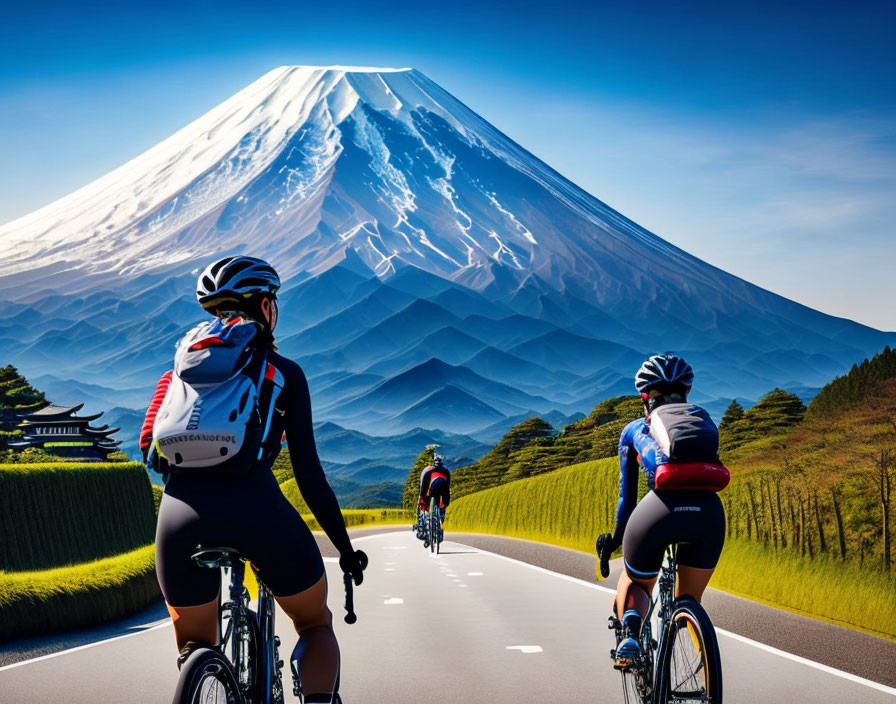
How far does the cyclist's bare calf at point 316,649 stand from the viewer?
14.4ft

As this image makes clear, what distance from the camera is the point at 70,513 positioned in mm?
15117

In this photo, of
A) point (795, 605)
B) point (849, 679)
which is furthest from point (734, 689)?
point (795, 605)

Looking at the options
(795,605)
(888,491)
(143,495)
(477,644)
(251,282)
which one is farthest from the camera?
(143,495)

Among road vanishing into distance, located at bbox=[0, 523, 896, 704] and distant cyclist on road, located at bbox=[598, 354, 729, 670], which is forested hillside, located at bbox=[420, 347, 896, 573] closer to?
road vanishing into distance, located at bbox=[0, 523, 896, 704]

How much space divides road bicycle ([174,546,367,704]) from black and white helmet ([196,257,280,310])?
917mm

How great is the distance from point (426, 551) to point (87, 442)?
96.3 m

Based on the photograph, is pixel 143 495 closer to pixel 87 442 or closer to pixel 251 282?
pixel 251 282

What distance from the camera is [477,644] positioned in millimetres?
9531

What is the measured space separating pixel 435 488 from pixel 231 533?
20701 millimetres

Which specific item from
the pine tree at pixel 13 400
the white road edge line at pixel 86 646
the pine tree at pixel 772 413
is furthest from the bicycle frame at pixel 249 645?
the pine tree at pixel 13 400

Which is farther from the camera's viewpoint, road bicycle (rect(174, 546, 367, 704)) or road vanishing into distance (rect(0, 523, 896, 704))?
road vanishing into distance (rect(0, 523, 896, 704))

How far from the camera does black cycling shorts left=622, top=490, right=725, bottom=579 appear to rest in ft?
18.2

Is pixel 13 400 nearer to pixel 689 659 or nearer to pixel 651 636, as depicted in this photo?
pixel 651 636

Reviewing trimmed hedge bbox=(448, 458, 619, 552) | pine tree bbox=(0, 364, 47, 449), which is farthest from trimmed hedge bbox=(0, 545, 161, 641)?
pine tree bbox=(0, 364, 47, 449)
